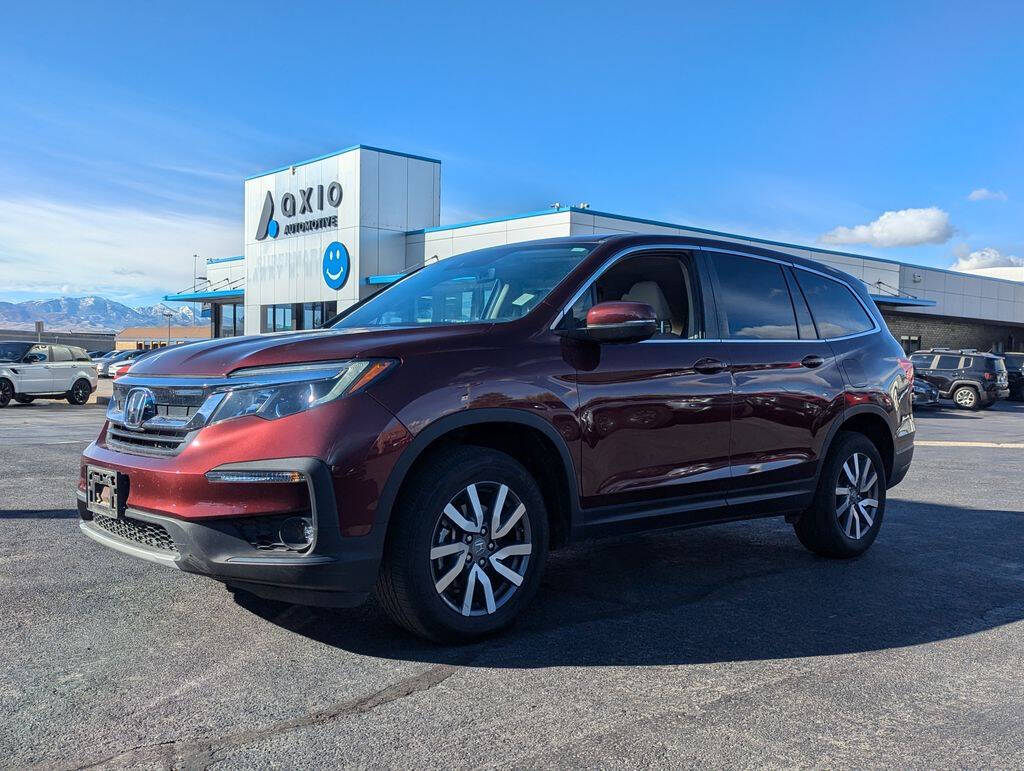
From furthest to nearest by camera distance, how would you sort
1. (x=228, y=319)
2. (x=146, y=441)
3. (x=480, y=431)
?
(x=228, y=319) → (x=480, y=431) → (x=146, y=441)

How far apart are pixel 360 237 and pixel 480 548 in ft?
94.6

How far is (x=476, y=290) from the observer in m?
4.81

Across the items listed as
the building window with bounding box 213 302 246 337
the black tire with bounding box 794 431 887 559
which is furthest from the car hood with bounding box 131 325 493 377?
the building window with bounding box 213 302 246 337

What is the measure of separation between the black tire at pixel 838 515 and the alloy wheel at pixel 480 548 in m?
2.44

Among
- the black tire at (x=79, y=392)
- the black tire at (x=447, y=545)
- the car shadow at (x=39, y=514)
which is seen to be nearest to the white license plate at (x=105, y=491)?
the black tire at (x=447, y=545)

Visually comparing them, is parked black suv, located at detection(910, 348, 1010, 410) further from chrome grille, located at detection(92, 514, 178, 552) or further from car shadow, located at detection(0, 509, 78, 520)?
chrome grille, located at detection(92, 514, 178, 552)

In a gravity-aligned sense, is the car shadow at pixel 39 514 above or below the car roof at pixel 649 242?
below

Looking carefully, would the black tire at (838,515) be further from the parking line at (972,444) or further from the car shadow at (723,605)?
the parking line at (972,444)

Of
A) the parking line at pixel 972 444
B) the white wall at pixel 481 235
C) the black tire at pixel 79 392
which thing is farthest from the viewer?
the white wall at pixel 481 235

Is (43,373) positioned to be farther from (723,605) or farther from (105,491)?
(723,605)

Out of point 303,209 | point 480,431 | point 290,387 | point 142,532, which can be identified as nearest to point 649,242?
point 480,431

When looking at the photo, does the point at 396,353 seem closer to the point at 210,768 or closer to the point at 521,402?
the point at 521,402

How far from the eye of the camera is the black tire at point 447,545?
12.1 feet

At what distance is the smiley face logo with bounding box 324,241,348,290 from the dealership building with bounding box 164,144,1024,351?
0.04 metres
